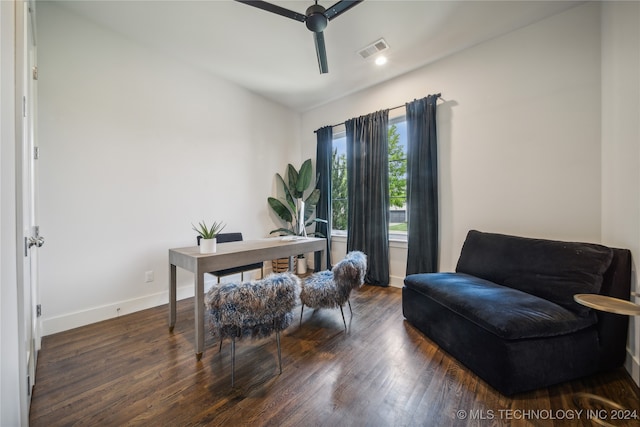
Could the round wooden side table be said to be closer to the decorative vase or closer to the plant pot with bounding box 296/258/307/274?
the decorative vase

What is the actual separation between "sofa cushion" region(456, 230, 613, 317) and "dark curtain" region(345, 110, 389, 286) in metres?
1.16

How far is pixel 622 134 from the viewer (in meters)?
1.85

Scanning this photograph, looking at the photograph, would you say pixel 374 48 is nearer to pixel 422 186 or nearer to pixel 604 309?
pixel 422 186

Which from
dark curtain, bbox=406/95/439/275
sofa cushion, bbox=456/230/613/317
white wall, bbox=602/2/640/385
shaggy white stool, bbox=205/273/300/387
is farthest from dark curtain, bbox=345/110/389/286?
shaggy white stool, bbox=205/273/300/387

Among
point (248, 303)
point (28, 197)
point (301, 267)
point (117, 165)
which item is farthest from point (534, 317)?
point (117, 165)

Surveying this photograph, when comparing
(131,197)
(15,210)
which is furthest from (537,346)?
(131,197)

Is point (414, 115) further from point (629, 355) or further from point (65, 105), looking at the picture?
point (65, 105)

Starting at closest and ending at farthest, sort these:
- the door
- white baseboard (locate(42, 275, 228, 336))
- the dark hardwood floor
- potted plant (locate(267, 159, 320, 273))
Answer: the door < the dark hardwood floor < white baseboard (locate(42, 275, 228, 336)) < potted plant (locate(267, 159, 320, 273))

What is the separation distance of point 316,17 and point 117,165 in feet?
8.12

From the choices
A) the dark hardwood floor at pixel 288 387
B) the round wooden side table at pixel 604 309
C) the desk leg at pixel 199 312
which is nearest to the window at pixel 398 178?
the dark hardwood floor at pixel 288 387

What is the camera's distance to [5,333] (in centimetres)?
102

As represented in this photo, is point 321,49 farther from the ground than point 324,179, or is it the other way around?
point 321,49

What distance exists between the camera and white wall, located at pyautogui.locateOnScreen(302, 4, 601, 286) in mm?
2305

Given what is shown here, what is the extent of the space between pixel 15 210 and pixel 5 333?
0.52 metres
